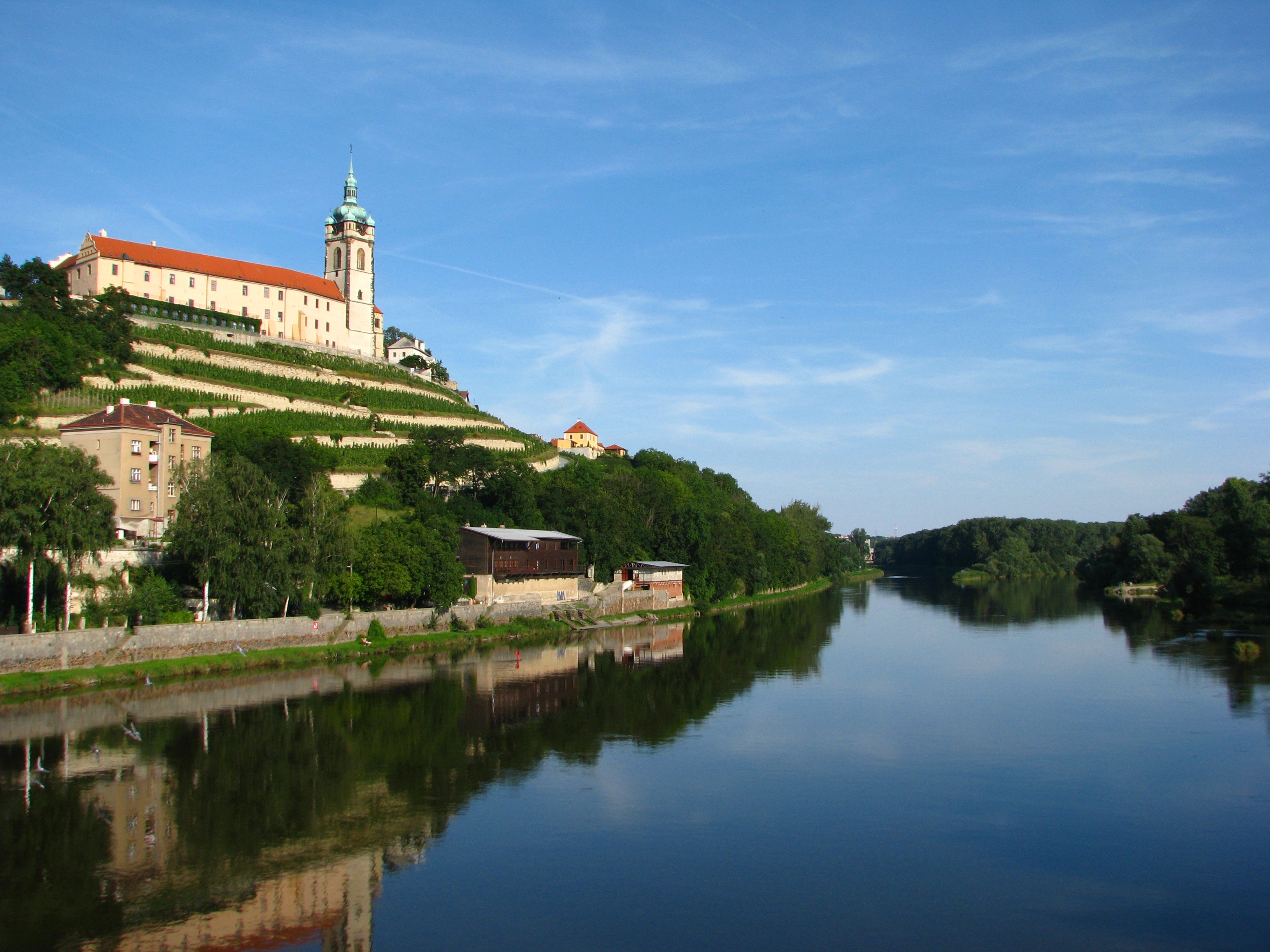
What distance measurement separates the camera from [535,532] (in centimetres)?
5022

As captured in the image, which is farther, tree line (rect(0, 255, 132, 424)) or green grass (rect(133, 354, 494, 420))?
green grass (rect(133, 354, 494, 420))

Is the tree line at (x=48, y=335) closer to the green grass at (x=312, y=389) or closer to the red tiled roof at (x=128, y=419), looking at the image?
the green grass at (x=312, y=389)

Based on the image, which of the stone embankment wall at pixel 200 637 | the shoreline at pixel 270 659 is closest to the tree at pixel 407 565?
the stone embankment wall at pixel 200 637

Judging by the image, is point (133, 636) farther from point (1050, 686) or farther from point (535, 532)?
point (1050, 686)

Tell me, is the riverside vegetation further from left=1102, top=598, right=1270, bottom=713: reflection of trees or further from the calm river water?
left=1102, top=598, right=1270, bottom=713: reflection of trees

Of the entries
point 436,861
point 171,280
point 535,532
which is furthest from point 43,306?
point 436,861

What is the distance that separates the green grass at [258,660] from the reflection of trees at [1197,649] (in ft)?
87.8

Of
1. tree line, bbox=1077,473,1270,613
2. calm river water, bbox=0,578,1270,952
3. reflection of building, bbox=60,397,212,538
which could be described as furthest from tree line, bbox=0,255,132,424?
tree line, bbox=1077,473,1270,613

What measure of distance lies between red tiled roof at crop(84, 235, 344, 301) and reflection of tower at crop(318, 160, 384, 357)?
1.22m

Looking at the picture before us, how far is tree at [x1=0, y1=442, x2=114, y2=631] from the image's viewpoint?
90.5ft

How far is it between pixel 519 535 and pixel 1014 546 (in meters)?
86.9

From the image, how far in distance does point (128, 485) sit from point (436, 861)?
99.1 ft

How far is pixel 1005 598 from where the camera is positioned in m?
79.0

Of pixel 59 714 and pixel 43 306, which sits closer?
pixel 59 714
